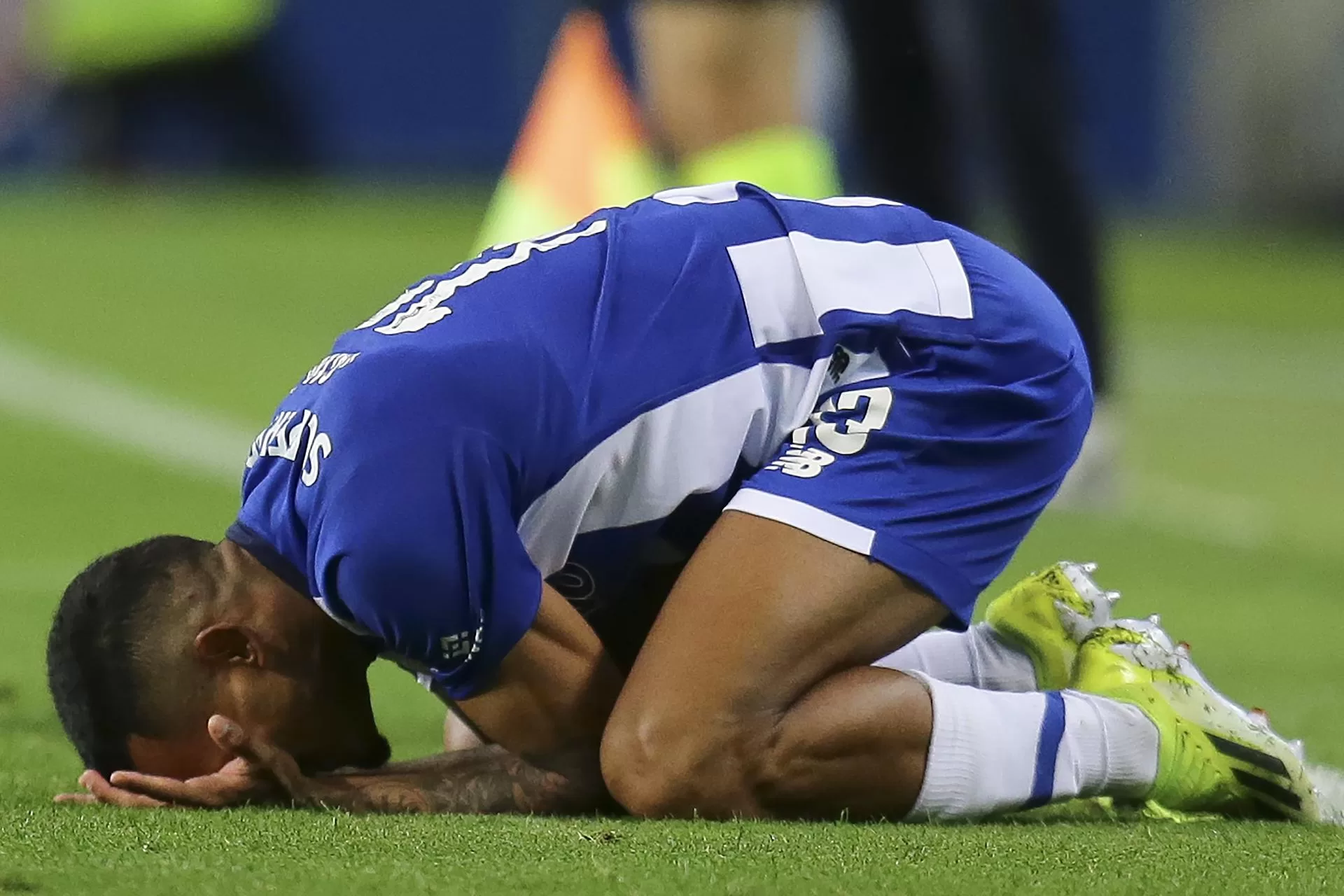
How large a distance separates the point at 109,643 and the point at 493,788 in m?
0.46

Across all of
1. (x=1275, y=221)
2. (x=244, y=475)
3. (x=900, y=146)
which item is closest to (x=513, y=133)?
(x=1275, y=221)

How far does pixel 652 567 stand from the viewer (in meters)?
2.89

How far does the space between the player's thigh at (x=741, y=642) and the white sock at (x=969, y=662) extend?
0.38m

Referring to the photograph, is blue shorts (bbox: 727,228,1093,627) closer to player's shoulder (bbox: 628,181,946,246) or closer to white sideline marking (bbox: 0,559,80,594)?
player's shoulder (bbox: 628,181,946,246)

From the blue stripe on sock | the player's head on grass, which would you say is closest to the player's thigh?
the blue stripe on sock

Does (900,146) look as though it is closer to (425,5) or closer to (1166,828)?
(1166,828)

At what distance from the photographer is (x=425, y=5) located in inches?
496

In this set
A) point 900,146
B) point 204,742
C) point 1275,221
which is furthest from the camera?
point 1275,221

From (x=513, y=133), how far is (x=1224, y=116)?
3749 mm

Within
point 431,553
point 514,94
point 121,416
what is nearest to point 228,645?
point 431,553

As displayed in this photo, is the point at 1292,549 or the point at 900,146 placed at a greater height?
the point at 900,146

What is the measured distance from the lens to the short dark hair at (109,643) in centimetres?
263

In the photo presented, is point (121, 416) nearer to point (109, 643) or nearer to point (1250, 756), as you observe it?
point (109, 643)

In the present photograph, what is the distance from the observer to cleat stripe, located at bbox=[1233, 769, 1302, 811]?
2746 millimetres
